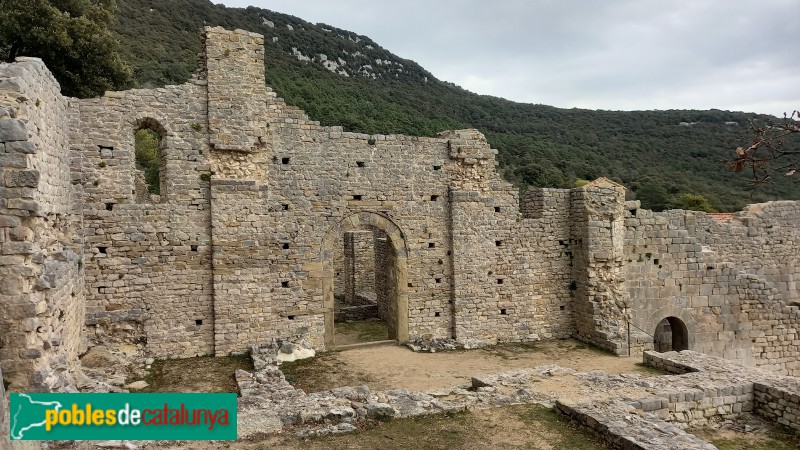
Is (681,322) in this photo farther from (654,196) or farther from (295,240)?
(654,196)

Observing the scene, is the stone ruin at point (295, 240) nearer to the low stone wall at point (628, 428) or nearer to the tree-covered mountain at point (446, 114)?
the low stone wall at point (628, 428)

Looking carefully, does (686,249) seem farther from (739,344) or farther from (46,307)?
(46,307)

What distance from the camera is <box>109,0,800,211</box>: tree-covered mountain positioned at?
35531 millimetres

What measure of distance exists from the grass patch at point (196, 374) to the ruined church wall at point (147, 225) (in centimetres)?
47

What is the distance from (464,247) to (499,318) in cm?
221

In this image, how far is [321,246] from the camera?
1259 centimetres

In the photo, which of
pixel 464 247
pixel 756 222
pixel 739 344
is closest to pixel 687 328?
pixel 739 344

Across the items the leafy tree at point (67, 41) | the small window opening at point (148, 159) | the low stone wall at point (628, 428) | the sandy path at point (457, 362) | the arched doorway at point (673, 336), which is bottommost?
the arched doorway at point (673, 336)

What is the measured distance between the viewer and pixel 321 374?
1084 centimetres

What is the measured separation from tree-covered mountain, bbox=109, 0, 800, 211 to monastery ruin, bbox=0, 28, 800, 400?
18.1 metres

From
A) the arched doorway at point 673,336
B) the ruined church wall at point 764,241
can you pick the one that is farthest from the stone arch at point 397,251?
the ruined church wall at point 764,241

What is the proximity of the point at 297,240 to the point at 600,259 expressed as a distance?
8.25m

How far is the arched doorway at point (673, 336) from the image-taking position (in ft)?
50.2

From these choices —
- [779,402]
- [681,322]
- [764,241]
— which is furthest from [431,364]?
[764,241]
